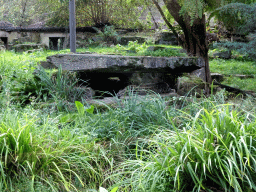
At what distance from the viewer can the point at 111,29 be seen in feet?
36.3

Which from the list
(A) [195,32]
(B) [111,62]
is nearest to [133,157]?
(B) [111,62]

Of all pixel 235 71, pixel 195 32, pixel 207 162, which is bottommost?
pixel 207 162

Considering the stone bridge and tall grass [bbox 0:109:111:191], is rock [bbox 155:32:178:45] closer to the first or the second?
Result: the stone bridge

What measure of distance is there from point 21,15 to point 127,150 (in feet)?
51.3

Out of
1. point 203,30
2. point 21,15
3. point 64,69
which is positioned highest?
point 21,15

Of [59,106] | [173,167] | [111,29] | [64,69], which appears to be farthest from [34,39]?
[173,167]

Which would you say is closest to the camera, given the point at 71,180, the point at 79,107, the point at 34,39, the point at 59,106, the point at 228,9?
the point at 71,180

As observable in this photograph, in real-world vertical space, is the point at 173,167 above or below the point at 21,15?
below

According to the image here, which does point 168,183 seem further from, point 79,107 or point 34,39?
point 34,39

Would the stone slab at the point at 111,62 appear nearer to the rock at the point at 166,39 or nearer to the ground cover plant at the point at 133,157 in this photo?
the ground cover plant at the point at 133,157

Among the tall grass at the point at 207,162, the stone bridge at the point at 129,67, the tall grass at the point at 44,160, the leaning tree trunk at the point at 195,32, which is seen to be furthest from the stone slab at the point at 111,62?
the tall grass at the point at 207,162

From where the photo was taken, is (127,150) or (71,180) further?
(127,150)

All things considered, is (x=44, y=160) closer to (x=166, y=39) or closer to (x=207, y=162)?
(x=207, y=162)

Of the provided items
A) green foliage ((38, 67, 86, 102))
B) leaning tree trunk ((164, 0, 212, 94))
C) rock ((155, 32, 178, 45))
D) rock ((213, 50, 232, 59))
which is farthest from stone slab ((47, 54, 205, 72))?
rock ((213, 50, 232, 59))
